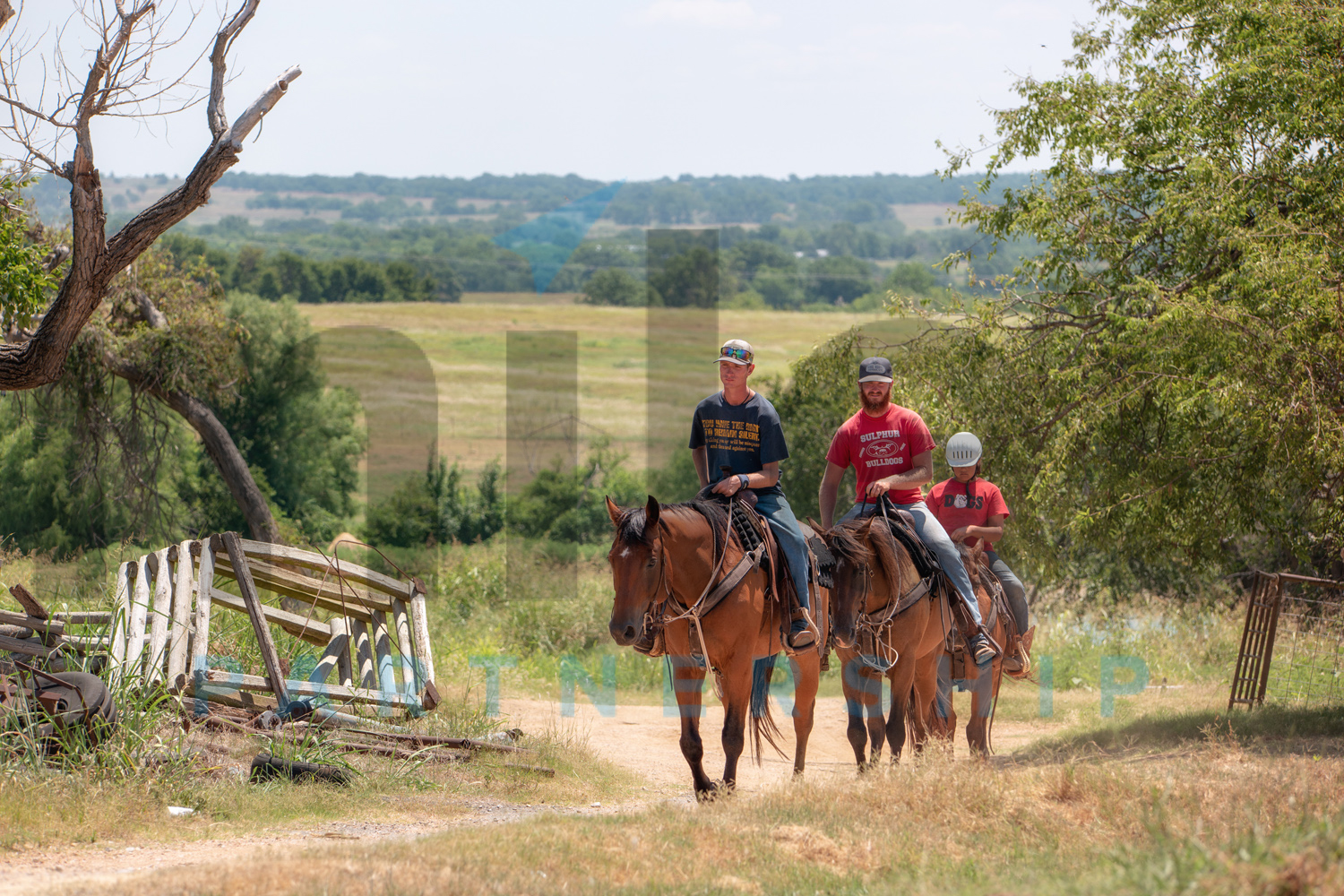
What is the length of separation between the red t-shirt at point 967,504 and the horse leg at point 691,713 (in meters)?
2.91

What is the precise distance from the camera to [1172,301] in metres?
10.6

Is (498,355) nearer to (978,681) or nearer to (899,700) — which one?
(978,681)

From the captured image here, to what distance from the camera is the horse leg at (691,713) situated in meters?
7.33

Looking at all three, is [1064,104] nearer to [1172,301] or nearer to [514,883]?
[1172,301]

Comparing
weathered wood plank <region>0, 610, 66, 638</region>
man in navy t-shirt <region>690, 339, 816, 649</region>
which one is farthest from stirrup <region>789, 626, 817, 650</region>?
weathered wood plank <region>0, 610, 66, 638</region>

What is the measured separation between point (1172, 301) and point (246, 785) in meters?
8.80

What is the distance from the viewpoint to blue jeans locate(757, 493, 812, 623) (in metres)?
7.53

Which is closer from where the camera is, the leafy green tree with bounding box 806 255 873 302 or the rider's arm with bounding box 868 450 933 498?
the rider's arm with bounding box 868 450 933 498

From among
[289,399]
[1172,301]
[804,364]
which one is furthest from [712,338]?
[1172,301]

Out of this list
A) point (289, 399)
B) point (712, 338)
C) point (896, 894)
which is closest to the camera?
point (896, 894)

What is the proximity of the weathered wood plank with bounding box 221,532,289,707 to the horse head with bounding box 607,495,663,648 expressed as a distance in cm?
348

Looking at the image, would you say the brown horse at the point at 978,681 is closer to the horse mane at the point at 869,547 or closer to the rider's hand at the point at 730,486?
the horse mane at the point at 869,547

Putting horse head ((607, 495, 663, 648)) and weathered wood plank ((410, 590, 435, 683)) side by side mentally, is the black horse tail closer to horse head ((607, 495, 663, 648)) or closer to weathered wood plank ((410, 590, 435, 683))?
horse head ((607, 495, 663, 648))

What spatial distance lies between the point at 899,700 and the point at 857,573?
3.74 feet
